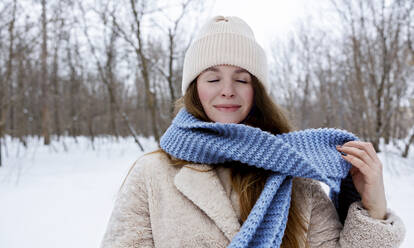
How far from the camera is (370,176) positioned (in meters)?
0.98

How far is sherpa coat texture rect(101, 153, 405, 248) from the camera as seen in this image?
3.28 feet

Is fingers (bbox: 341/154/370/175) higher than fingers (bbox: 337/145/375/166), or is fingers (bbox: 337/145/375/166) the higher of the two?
fingers (bbox: 337/145/375/166)

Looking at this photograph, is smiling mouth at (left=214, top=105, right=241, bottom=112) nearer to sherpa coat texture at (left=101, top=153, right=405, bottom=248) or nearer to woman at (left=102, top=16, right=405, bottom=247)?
woman at (left=102, top=16, right=405, bottom=247)

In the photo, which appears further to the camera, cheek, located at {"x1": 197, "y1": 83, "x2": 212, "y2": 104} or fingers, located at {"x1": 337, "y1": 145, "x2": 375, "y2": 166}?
cheek, located at {"x1": 197, "y1": 83, "x2": 212, "y2": 104}

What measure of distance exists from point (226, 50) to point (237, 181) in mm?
662

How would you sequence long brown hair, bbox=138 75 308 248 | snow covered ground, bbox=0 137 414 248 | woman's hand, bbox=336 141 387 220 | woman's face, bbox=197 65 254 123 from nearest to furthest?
woman's hand, bbox=336 141 387 220 < long brown hair, bbox=138 75 308 248 < woman's face, bbox=197 65 254 123 < snow covered ground, bbox=0 137 414 248

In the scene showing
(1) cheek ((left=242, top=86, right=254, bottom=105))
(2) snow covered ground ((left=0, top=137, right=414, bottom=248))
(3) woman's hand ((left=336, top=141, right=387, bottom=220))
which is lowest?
(2) snow covered ground ((left=0, top=137, right=414, bottom=248))

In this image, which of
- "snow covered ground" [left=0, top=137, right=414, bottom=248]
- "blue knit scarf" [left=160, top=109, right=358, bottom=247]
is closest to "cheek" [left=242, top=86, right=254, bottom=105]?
"blue knit scarf" [left=160, top=109, right=358, bottom=247]

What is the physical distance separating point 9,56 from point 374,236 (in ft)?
28.0

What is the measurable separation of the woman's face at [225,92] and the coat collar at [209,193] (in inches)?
11.0

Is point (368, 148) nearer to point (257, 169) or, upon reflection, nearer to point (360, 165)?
point (360, 165)

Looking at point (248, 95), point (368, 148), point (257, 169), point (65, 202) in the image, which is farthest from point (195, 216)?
point (65, 202)

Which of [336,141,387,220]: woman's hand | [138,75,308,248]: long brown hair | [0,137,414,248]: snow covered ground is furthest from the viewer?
[0,137,414,248]: snow covered ground

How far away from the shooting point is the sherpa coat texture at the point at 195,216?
39.4 inches
